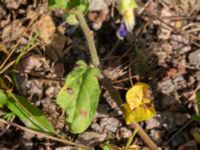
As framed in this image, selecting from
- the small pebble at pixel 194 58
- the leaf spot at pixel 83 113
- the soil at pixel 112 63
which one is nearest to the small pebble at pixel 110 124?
the soil at pixel 112 63

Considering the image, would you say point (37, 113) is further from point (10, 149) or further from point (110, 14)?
point (110, 14)

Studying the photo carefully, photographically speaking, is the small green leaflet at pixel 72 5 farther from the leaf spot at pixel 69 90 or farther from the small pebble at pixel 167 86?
the small pebble at pixel 167 86

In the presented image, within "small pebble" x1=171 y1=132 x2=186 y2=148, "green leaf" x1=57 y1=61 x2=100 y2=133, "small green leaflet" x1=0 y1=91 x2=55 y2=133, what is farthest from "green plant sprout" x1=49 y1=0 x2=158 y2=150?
"small pebble" x1=171 y1=132 x2=186 y2=148

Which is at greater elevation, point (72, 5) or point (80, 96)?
point (72, 5)

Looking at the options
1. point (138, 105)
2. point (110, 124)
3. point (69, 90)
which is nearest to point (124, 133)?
point (110, 124)

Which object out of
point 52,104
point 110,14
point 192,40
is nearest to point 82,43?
point 110,14

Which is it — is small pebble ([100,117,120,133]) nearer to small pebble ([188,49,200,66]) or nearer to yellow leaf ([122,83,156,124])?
yellow leaf ([122,83,156,124])

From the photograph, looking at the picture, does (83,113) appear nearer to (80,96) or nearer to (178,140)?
(80,96)
